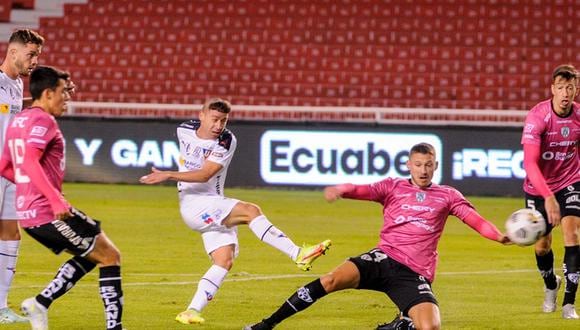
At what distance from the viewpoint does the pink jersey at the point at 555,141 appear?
1023 cm

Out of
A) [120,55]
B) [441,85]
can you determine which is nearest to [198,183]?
[441,85]

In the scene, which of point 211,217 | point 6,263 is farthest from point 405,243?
point 6,263

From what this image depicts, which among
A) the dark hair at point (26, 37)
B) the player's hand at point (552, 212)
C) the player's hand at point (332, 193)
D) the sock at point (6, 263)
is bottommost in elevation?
the sock at point (6, 263)

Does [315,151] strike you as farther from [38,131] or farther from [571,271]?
[38,131]

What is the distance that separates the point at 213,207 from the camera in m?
9.62

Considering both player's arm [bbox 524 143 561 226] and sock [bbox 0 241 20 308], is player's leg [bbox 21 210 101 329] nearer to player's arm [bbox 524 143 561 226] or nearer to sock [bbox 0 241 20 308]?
sock [bbox 0 241 20 308]

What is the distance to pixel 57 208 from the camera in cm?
771

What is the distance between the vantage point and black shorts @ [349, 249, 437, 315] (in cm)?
839

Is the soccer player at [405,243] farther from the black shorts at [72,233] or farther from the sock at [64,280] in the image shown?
the black shorts at [72,233]

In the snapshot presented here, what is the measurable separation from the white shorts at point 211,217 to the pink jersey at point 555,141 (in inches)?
99.6

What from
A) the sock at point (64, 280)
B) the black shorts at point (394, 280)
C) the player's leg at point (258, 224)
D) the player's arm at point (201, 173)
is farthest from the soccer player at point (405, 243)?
the player's arm at point (201, 173)

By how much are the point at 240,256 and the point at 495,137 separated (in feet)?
29.2

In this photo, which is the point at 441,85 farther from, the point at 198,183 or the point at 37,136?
the point at 37,136

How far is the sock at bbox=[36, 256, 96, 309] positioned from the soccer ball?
2.85 meters
